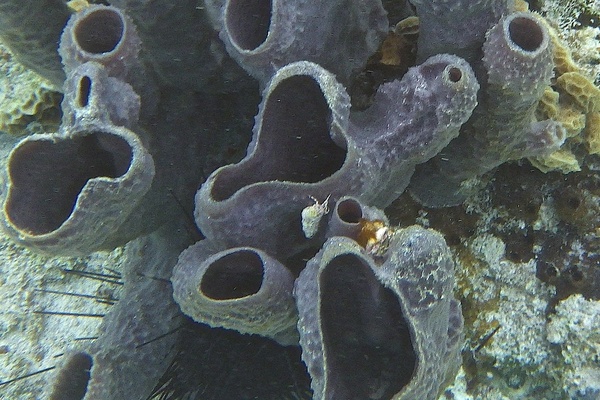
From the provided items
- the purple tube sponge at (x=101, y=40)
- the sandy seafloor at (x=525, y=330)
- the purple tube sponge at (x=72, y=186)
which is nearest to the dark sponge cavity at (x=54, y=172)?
the purple tube sponge at (x=72, y=186)

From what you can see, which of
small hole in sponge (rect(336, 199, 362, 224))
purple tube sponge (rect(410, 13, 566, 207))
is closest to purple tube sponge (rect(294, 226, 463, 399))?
small hole in sponge (rect(336, 199, 362, 224))

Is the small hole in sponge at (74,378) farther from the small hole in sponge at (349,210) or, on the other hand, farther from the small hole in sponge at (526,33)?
the small hole in sponge at (526,33)

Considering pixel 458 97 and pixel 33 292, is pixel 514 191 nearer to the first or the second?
pixel 458 97

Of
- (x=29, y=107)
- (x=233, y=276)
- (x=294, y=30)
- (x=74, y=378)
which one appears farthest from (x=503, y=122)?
(x=29, y=107)

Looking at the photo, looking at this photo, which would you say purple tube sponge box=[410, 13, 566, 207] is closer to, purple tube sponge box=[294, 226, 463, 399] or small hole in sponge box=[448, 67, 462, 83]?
small hole in sponge box=[448, 67, 462, 83]

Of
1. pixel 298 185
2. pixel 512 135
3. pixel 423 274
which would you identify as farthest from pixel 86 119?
pixel 512 135

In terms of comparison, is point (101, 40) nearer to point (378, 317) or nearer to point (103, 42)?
point (103, 42)
